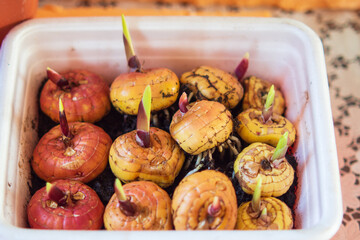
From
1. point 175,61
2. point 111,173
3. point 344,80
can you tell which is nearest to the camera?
point 111,173

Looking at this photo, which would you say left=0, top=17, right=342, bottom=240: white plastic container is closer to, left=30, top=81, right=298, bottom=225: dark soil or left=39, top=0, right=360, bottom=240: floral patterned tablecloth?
left=30, top=81, right=298, bottom=225: dark soil

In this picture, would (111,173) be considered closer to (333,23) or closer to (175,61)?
(175,61)

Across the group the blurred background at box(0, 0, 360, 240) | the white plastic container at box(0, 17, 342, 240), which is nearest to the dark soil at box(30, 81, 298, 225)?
the white plastic container at box(0, 17, 342, 240)

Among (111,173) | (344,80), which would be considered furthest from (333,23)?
(111,173)

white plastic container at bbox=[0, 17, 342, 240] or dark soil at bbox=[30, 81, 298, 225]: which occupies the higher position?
white plastic container at bbox=[0, 17, 342, 240]

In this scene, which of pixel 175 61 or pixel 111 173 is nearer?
pixel 111 173

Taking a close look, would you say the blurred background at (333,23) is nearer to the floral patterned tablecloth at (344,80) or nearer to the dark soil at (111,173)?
the floral patterned tablecloth at (344,80)
